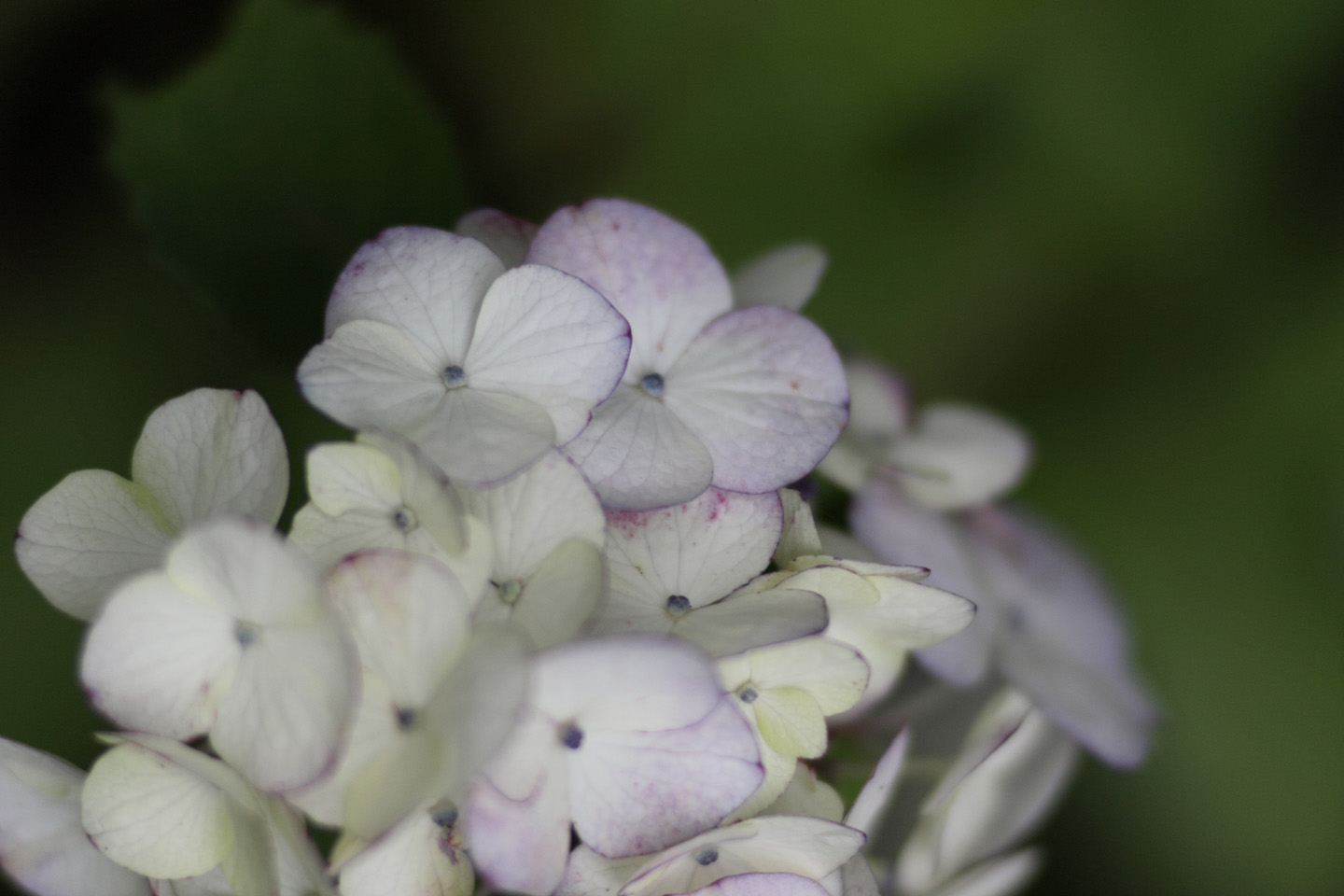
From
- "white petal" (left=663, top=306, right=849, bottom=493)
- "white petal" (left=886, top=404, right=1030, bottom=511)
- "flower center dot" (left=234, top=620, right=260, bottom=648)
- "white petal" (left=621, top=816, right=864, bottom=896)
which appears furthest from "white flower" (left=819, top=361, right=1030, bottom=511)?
"flower center dot" (left=234, top=620, right=260, bottom=648)

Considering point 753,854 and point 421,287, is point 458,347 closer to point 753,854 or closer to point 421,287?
point 421,287

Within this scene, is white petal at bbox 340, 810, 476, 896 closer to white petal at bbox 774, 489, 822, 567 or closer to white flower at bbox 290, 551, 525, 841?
white flower at bbox 290, 551, 525, 841

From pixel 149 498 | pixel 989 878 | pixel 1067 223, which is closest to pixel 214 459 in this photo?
pixel 149 498

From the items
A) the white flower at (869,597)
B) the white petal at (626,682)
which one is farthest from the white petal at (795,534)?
the white petal at (626,682)

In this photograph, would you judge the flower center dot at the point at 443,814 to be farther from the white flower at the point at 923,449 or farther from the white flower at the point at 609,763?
the white flower at the point at 923,449

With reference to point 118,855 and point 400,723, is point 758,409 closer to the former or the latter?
point 400,723
